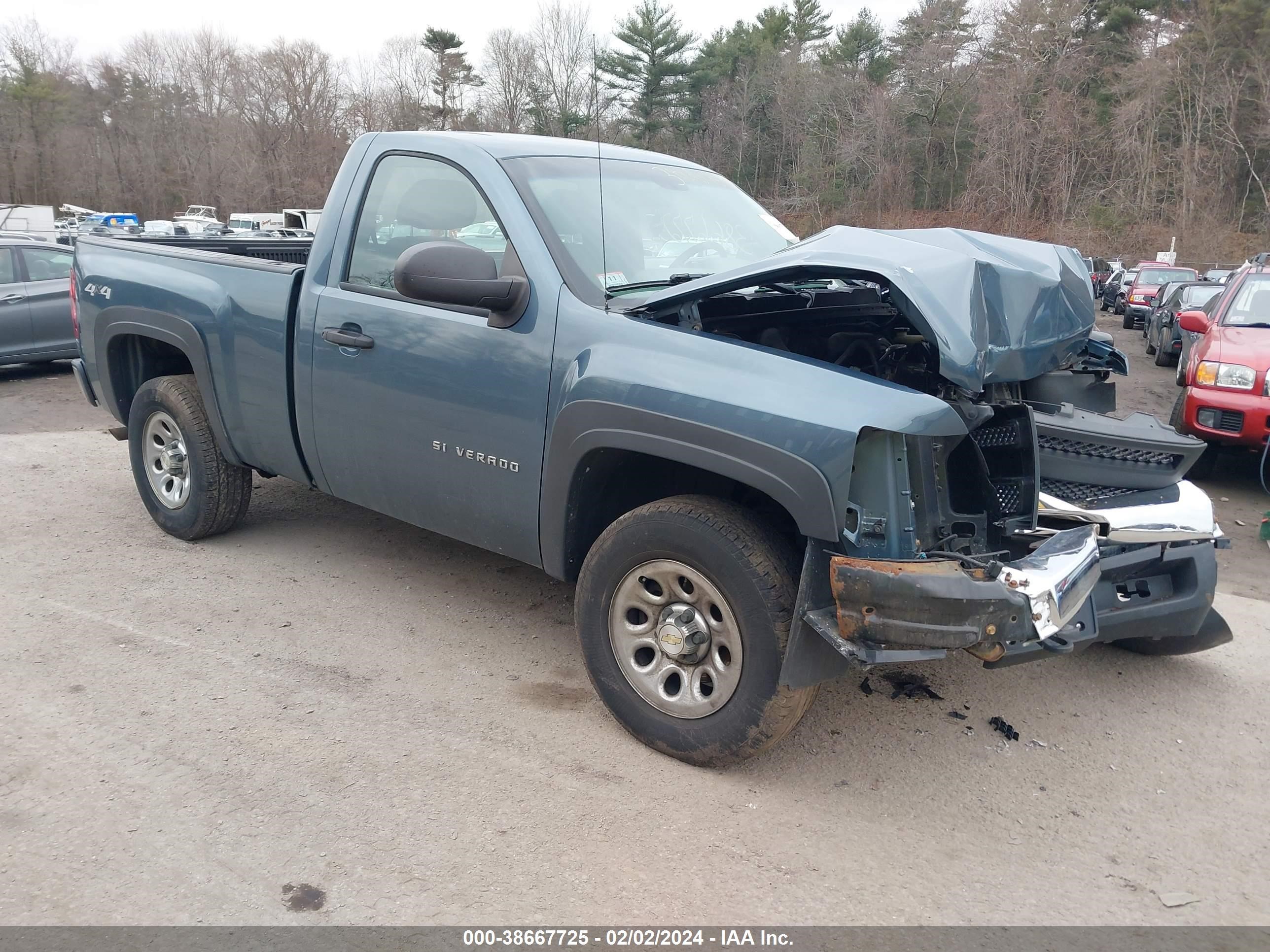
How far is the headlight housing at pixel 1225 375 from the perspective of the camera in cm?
730

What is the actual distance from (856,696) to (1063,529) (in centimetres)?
105

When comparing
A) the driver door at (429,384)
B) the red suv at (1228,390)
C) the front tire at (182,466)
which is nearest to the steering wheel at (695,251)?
the driver door at (429,384)

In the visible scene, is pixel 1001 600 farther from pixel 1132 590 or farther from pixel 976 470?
pixel 1132 590

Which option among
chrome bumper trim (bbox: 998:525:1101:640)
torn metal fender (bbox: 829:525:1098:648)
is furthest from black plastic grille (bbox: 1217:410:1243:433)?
torn metal fender (bbox: 829:525:1098:648)

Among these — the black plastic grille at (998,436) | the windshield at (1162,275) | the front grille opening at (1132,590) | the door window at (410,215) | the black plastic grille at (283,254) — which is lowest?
the windshield at (1162,275)

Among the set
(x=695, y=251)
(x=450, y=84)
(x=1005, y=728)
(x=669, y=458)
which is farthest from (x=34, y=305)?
(x=1005, y=728)

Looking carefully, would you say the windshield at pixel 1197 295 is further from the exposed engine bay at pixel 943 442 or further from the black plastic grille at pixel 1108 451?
the black plastic grille at pixel 1108 451

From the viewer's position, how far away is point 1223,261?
1655 inches

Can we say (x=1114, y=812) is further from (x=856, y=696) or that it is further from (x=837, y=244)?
(x=837, y=244)

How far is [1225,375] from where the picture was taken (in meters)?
7.42

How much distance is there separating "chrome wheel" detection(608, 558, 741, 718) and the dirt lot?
26 cm

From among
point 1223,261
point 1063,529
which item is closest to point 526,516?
point 1063,529

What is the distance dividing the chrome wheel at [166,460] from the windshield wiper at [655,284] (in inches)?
112

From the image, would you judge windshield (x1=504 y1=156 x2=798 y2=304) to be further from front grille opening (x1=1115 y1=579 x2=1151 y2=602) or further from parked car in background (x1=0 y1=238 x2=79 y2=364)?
parked car in background (x1=0 y1=238 x2=79 y2=364)
